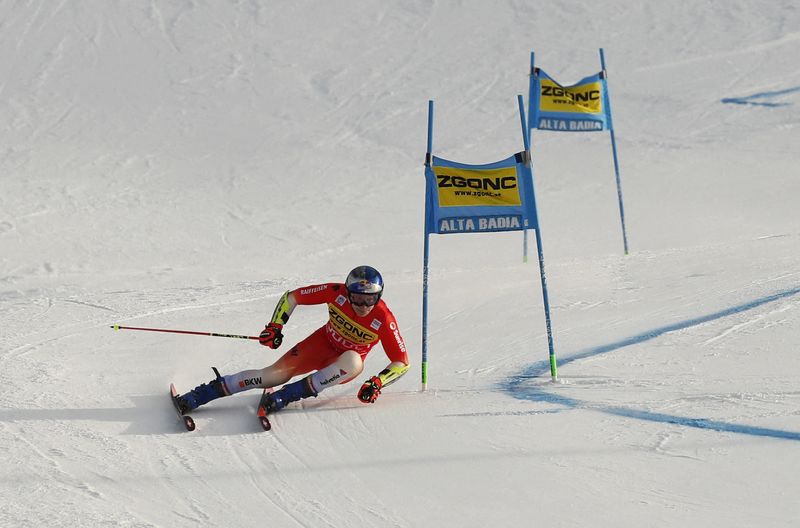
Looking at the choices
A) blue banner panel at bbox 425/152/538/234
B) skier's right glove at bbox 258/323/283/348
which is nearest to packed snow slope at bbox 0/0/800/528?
skier's right glove at bbox 258/323/283/348

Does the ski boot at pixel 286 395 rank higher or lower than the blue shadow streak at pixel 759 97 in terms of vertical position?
lower

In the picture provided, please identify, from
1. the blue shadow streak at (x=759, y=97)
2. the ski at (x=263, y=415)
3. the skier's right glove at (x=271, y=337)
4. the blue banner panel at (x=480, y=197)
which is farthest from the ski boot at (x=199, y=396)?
the blue shadow streak at (x=759, y=97)

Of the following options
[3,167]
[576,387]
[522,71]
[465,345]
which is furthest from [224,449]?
[522,71]

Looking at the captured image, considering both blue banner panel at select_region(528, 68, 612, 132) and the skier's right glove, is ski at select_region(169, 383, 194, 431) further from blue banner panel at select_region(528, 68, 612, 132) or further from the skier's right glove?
blue banner panel at select_region(528, 68, 612, 132)

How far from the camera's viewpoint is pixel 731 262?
1115 centimetres

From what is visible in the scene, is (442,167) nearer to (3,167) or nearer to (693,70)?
(3,167)

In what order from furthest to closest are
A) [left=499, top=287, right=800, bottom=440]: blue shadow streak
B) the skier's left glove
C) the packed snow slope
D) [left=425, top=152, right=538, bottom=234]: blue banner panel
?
[left=425, top=152, right=538, bottom=234]: blue banner panel → the skier's left glove → [left=499, top=287, right=800, bottom=440]: blue shadow streak → the packed snow slope

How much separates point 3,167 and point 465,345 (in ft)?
37.3

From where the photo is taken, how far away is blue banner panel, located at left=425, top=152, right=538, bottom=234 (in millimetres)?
7234

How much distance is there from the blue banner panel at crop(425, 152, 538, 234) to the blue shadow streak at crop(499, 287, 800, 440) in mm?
1127

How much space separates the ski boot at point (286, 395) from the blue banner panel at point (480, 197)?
58.0 inches

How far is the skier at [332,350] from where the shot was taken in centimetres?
672

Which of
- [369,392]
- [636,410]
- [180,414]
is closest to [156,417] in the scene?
[180,414]

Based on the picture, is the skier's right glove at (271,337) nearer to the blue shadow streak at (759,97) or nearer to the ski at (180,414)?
the ski at (180,414)
